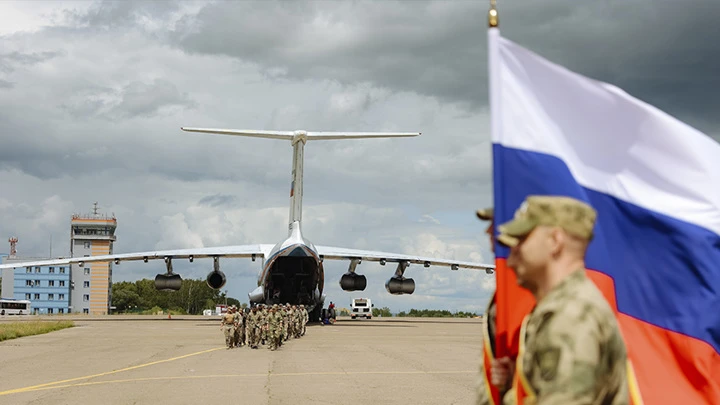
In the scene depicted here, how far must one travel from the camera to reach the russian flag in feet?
13.6

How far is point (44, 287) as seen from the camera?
119688 millimetres

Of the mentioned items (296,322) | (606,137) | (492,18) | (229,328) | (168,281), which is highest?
(492,18)

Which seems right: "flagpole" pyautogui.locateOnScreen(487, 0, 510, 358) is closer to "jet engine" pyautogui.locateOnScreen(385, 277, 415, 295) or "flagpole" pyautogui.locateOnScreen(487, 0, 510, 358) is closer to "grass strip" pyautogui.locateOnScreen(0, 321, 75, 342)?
"grass strip" pyautogui.locateOnScreen(0, 321, 75, 342)

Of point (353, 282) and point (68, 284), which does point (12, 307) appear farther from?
point (353, 282)

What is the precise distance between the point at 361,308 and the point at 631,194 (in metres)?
63.2

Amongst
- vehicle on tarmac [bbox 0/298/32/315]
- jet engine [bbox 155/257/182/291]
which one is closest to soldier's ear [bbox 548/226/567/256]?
jet engine [bbox 155/257/182/291]

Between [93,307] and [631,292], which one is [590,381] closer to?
[631,292]

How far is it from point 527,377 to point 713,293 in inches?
78.0

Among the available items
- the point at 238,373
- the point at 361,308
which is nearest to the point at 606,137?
the point at 238,373

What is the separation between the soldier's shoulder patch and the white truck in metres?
63.6

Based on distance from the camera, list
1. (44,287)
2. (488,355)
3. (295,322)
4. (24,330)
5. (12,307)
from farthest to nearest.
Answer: (44,287) → (12,307) → (24,330) → (295,322) → (488,355)

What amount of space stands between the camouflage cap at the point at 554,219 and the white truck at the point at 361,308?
63485mm

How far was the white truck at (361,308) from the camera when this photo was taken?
66312mm

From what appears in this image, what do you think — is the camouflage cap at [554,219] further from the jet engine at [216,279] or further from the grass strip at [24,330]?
the jet engine at [216,279]
